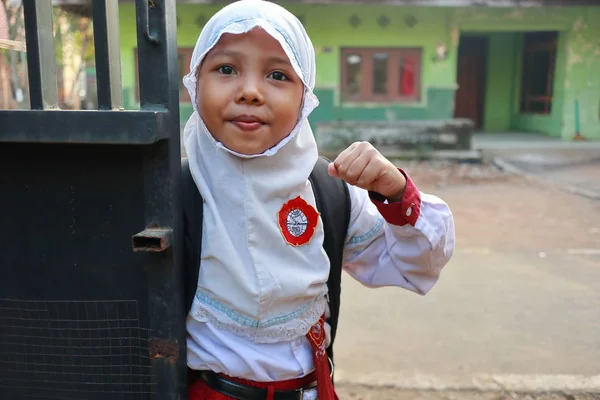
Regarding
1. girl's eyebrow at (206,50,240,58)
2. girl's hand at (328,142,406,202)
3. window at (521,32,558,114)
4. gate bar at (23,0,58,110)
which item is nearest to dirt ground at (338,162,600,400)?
girl's hand at (328,142,406,202)

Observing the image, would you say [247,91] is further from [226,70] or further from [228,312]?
[228,312]

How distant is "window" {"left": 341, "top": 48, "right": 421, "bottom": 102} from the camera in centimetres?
1209

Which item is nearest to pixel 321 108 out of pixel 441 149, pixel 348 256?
pixel 441 149

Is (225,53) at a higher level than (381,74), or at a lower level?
lower

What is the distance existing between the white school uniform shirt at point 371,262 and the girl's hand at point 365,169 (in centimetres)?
5

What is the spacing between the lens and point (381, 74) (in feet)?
39.9

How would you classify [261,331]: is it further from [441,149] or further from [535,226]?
[441,149]

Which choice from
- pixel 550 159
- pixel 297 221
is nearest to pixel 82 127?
pixel 297 221

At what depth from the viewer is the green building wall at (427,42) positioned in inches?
468

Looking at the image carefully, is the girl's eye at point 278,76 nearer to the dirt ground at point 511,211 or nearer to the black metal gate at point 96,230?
the black metal gate at point 96,230

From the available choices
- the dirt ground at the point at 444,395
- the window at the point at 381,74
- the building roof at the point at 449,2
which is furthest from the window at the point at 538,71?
the dirt ground at the point at 444,395

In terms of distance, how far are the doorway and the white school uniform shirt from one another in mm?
14736

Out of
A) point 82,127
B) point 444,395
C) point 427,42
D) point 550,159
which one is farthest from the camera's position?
point 427,42

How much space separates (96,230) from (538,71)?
580 inches
